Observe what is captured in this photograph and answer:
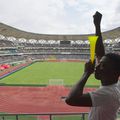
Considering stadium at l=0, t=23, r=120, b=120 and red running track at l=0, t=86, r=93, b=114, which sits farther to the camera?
stadium at l=0, t=23, r=120, b=120

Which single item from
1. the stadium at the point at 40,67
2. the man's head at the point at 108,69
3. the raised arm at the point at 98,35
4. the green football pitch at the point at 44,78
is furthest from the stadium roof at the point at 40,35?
the man's head at the point at 108,69

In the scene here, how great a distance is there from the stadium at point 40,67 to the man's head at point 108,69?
1295 centimetres

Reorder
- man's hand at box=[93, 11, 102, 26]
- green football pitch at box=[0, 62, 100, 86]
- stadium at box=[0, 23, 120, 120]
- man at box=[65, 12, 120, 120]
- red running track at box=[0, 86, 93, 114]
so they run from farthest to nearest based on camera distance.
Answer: green football pitch at box=[0, 62, 100, 86] → stadium at box=[0, 23, 120, 120] → red running track at box=[0, 86, 93, 114] → man's hand at box=[93, 11, 102, 26] → man at box=[65, 12, 120, 120]

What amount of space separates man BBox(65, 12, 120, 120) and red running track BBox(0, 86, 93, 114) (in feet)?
46.2

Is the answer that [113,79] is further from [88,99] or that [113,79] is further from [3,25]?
[3,25]

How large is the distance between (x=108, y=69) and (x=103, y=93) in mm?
274

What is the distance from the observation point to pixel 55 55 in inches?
3359

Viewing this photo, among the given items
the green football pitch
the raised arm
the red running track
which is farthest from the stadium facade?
the raised arm

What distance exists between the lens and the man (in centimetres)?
222

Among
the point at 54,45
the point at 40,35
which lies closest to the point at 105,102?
the point at 40,35

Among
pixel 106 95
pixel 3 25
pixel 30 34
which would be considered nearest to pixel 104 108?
pixel 106 95

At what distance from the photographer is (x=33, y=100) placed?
19.3 m

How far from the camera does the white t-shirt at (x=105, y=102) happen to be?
2.25 metres

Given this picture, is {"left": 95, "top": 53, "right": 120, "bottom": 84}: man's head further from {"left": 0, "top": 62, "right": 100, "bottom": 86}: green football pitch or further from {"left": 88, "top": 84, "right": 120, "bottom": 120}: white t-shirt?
{"left": 0, "top": 62, "right": 100, "bottom": 86}: green football pitch
